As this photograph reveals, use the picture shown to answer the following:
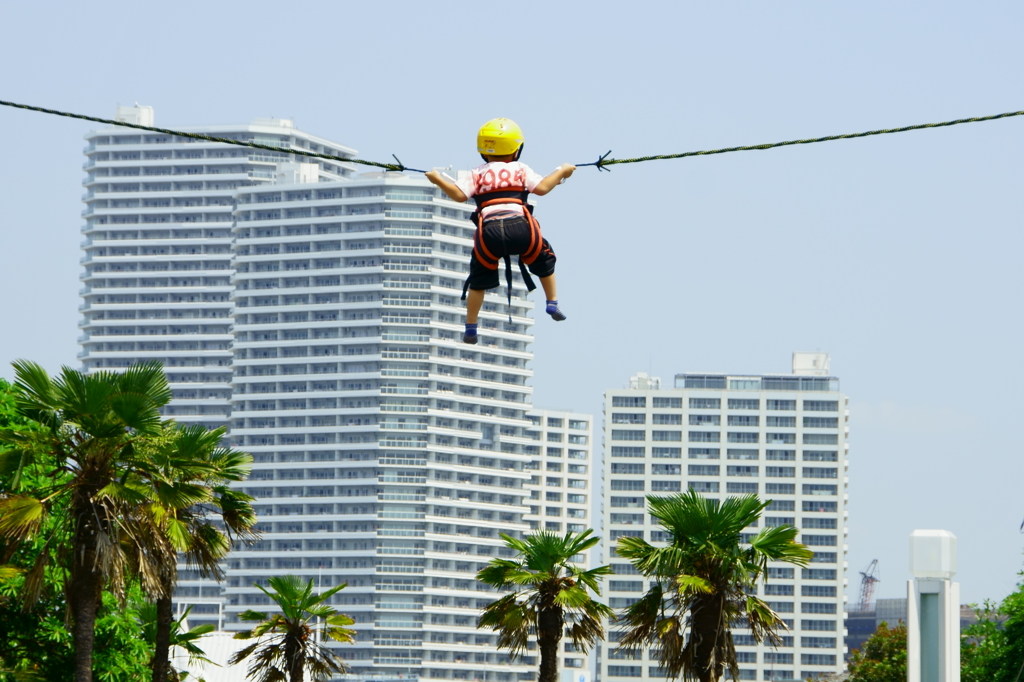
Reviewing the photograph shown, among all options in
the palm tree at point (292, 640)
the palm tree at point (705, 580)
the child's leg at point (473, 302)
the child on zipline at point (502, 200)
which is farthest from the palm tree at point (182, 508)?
the child on zipline at point (502, 200)

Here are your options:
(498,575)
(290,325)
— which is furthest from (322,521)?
(498,575)

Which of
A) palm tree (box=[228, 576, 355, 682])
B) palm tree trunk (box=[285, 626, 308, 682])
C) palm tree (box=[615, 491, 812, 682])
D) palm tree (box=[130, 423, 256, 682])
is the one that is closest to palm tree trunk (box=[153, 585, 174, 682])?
palm tree (box=[130, 423, 256, 682])

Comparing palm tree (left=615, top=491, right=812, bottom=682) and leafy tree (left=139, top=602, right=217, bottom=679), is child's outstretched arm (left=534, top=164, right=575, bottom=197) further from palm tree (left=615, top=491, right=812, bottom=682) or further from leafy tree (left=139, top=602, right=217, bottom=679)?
leafy tree (left=139, top=602, right=217, bottom=679)

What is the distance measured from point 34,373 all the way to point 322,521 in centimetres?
16920

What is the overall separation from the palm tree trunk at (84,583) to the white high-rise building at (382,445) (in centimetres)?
16243

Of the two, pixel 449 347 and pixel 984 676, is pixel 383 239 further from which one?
pixel 984 676

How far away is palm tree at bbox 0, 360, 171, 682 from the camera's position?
85.5 ft

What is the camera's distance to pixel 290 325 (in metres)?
200

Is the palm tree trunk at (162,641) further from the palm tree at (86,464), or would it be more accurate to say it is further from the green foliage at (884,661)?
the green foliage at (884,661)

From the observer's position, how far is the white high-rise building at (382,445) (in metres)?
191

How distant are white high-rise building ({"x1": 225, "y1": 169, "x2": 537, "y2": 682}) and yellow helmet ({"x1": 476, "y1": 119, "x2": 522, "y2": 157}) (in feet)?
571

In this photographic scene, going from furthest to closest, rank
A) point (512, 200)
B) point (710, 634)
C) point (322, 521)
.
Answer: point (322, 521) → point (710, 634) → point (512, 200)

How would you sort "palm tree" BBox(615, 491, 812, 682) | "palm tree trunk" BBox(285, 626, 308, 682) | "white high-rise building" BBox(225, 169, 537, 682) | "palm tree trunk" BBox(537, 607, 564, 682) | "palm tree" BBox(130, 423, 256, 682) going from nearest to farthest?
"palm tree" BBox(130, 423, 256, 682)
"palm tree" BBox(615, 491, 812, 682)
"palm tree trunk" BBox(537, 607, 564, 682)
"palm tree trunk" BBox(285, 626, 308, 682)
"white high-rise building" BBox(225, 169, 537, 682)

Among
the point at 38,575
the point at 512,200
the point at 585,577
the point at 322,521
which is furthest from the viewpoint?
the point at 322,521
